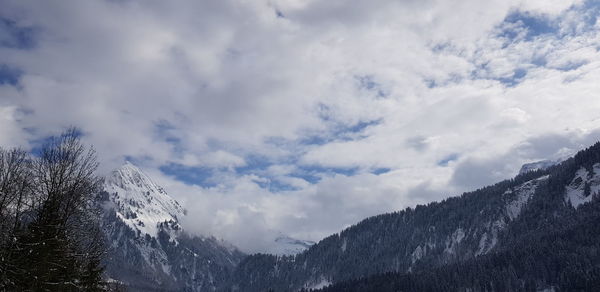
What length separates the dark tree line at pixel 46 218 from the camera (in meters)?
28.4

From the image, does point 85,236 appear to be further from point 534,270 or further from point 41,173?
point 534,270

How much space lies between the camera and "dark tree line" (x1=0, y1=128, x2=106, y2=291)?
28.4m

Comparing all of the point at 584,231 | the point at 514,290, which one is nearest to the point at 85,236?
the point at 514,290

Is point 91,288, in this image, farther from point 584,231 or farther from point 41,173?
point 584,231

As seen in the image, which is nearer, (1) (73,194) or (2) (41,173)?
(2) (41,173)

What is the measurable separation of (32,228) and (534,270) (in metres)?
198

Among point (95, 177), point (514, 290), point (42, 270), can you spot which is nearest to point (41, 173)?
point (95, 177)

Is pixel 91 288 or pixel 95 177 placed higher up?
pixel 95 177

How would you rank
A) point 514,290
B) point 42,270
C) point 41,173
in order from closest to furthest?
1. point 42,270
2. point 41,173
3. point 514,290

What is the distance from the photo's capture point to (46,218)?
36062 millimetres

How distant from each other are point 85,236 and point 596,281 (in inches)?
6462

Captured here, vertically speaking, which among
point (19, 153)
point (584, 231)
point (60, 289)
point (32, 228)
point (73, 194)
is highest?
point (584, 231)

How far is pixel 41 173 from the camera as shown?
119 feet

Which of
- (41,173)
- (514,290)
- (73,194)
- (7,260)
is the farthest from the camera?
(514,290)
